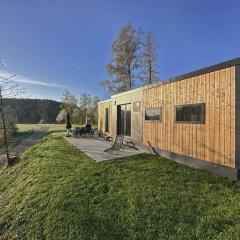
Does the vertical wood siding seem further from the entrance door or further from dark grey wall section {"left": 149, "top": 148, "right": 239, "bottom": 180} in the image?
the entrance door

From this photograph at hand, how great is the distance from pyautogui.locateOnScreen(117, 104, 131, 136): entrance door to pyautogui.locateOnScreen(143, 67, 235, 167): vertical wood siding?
3.31 meters

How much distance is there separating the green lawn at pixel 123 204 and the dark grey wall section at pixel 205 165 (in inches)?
10.5

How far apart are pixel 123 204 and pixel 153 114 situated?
5.35m

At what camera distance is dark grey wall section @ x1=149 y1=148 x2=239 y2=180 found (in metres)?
6.11

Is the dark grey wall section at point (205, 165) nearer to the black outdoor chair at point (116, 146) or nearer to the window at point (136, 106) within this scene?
the black outdoor chair at point (116, 146)

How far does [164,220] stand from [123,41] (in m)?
26.9

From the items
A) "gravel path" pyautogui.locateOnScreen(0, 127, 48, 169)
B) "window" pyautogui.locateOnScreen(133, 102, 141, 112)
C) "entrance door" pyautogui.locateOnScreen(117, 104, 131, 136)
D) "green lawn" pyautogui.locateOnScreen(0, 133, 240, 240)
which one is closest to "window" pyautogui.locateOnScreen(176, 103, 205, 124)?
"green lawn" pyautogui.locateOnScreen(0, 133, 240, 240)

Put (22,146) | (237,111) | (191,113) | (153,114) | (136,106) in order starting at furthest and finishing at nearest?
(22,146) → (136,106) → (153,114) → (191,113) → (237,111)

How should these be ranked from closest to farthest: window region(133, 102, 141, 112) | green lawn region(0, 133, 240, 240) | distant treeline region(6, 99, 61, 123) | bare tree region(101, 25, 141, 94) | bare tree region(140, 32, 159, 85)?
green lawn region(0, 133, 240, 240) < window region(133, 102, 141, 112) < bare tree region(101, 25, 141, 94) < bare tree region(140, 32, 159, 85) < distant treeline region(6, 99, 61, 123)

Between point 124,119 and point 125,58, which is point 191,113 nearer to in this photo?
point 124,119

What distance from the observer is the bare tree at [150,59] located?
29.1 meters

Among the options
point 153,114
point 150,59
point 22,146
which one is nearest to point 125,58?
point 150,59

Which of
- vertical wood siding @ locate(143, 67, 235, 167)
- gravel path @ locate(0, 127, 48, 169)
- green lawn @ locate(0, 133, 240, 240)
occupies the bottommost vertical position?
gravel path @ locate(0, 127, 48, 169)

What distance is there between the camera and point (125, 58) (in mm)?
29156
